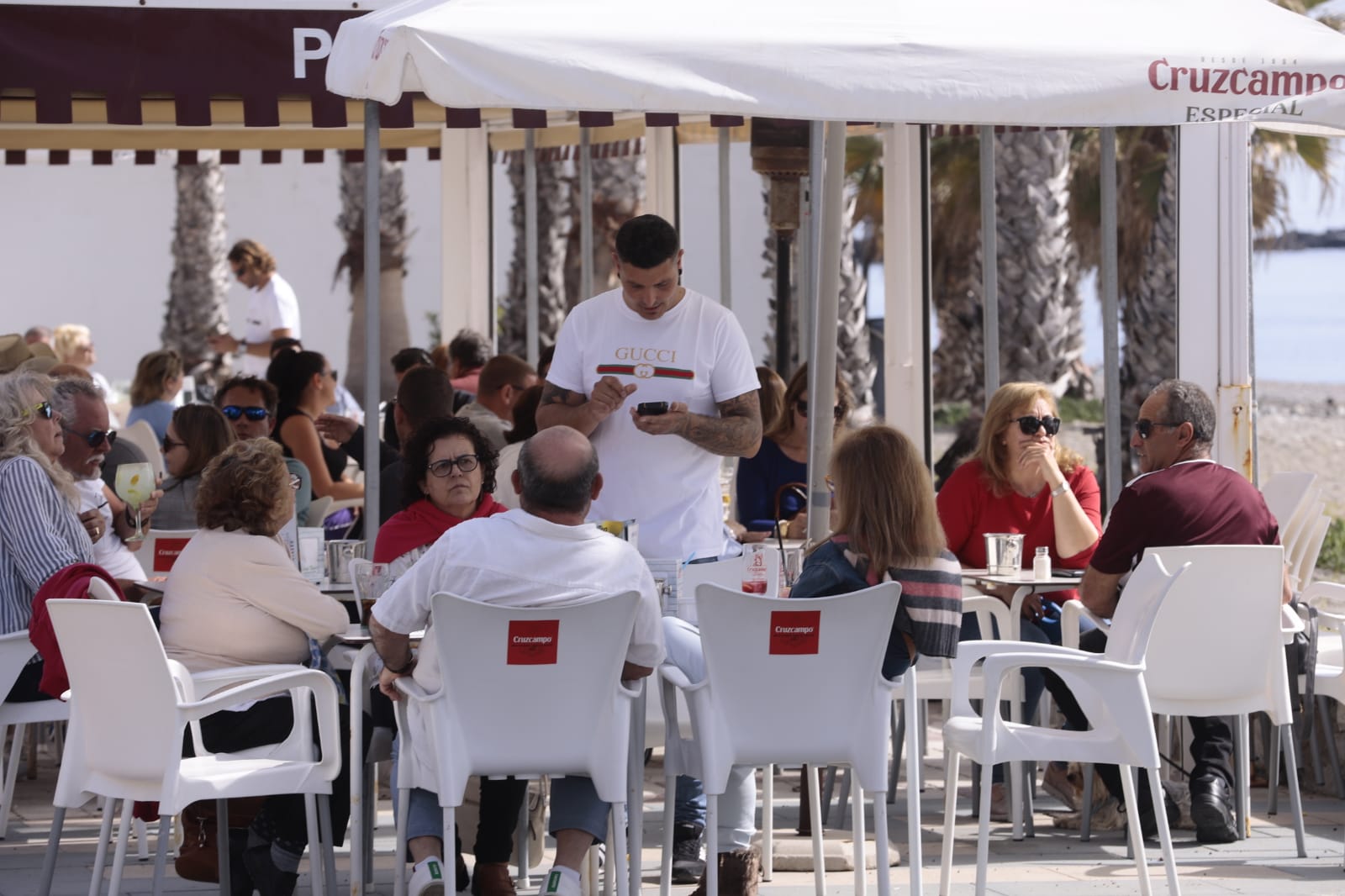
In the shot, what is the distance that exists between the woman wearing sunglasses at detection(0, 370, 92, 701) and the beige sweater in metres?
0.49

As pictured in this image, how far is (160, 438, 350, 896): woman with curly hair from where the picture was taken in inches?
171

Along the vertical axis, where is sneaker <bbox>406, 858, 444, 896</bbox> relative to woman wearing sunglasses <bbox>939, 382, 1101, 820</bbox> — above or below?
below

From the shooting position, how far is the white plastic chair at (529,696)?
3.78 m

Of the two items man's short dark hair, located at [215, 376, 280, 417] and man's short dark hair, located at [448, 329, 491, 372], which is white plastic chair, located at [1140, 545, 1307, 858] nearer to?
man's short dark hair, located at [215, 376, 280, 417]

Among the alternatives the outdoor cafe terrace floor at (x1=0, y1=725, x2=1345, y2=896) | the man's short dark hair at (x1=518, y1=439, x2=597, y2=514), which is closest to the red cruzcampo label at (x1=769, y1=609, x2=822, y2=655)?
the man's short dark hair at (x1=518, y1=439, x2=597, y2=514)

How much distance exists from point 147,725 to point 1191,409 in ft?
10.1

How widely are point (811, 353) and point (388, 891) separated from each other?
2.08 metres

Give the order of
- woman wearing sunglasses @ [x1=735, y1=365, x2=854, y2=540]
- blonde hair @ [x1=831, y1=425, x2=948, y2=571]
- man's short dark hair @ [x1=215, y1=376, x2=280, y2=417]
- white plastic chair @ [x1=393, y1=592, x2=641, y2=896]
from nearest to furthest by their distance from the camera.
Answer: white plastic chair @ [x1=393, y1=592, x2=641, y2=896] → blonde hair @ [x1=831, y1=425, x2=948, y2=571] → woman wearing sunglasses @ [x1=735, y1=365, x2=854, y2=540] → man's short dark hair @ [x1=215, y1=376, x2=280, y2=417]

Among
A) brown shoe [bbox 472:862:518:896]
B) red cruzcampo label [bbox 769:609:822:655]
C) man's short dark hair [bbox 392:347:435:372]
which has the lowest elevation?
brown shoe [bbox 472:862:518:896]

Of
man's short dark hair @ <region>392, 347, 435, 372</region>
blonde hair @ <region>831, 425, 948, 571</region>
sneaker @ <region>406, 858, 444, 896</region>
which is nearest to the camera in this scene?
sneaker @ <region>406, 858, 444, 896</region>

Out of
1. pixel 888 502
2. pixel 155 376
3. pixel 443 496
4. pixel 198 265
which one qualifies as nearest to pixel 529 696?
pixel 888 502

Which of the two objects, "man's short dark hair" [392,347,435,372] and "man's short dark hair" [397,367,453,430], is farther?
"man's short dark hair" [392,347,435,372]

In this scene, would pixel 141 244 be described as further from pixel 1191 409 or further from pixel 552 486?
pixel 552 486

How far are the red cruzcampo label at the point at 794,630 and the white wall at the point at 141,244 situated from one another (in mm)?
18122
